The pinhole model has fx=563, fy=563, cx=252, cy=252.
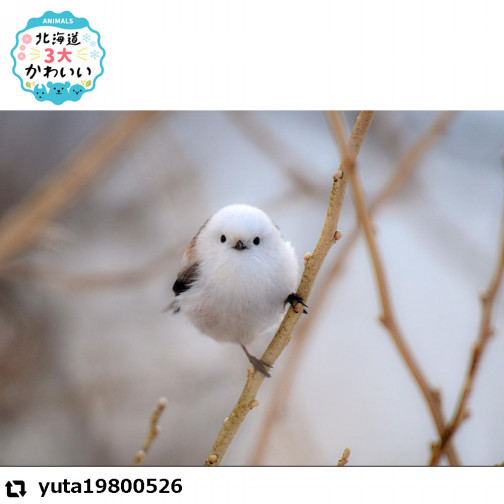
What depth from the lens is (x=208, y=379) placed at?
4.06 ft

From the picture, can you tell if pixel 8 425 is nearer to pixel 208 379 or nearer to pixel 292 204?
pixel 208 379

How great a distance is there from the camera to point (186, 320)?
946mm

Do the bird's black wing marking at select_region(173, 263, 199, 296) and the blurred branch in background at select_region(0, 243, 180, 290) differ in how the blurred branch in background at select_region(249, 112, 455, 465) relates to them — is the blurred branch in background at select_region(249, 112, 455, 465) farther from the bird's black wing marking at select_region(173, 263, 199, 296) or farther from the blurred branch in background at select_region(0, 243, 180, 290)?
the blurred branch in background at select_region(0, 243, 180, 290)

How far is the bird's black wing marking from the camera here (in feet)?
2.98

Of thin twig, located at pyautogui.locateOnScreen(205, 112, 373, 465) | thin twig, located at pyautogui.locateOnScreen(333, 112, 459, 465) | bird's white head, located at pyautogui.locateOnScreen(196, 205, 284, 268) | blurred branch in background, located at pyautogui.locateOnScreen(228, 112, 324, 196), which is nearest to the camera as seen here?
thin twig, located at pyautogui.locateOnScreen(333, 112, 459, 465)

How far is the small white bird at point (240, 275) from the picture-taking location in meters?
0.83
